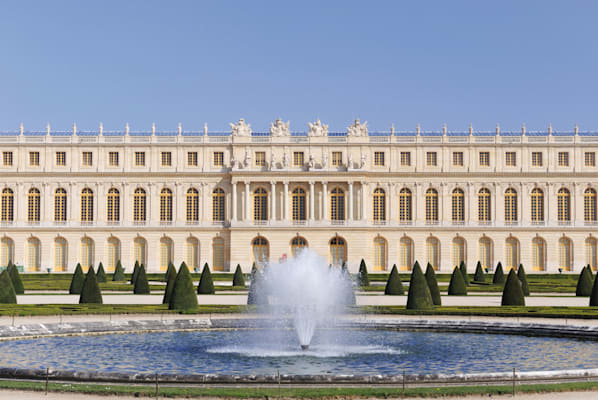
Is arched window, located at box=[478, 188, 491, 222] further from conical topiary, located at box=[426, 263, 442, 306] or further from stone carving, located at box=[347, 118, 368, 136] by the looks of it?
conical topiary, located at box=[426, 263, 442, 306]

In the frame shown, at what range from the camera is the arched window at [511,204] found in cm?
5897

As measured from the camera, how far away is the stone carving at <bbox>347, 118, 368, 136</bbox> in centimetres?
5900

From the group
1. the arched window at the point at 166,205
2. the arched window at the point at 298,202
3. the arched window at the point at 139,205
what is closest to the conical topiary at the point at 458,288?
the arched window at the point at 298,202

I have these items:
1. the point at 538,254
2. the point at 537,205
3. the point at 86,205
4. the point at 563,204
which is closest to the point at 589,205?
the point at 563,204

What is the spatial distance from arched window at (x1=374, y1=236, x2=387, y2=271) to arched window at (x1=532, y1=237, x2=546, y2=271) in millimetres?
11040

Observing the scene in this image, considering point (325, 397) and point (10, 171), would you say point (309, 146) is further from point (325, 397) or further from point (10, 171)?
point (325, 397)

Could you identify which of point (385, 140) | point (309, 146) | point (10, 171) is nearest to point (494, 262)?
point (385, 140)

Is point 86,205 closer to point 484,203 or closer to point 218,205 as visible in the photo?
point 218,205

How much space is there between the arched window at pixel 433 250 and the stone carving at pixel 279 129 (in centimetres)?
1328

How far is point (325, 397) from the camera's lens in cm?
1166

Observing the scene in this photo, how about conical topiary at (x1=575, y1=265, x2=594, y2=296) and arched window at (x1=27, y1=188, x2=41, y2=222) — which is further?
arched window at (x1=27, y1=188, x2=41, y2=222)

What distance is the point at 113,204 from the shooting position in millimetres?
59344

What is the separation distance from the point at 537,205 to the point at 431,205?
7.89 m

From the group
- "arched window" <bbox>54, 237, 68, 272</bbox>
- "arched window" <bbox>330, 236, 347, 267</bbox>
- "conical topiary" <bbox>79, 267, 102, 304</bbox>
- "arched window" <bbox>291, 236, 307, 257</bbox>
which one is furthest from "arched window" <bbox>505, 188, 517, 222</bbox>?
"conical topiary" <bbox>79, 267, 102, 304</bbox>
